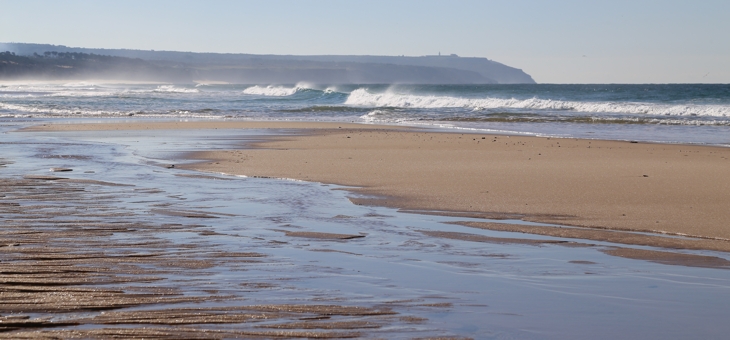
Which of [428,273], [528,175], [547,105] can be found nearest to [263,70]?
[547,105]

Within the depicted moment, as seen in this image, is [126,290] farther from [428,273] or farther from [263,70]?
[263,70]

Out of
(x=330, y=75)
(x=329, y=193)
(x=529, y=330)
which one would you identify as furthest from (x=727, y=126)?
(x=330, y=75)

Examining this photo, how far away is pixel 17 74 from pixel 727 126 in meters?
115

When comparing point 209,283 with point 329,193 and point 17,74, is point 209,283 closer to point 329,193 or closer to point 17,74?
point 329,193

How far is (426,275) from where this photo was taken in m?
4.23

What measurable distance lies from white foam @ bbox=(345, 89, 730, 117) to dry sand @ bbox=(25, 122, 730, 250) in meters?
17.3

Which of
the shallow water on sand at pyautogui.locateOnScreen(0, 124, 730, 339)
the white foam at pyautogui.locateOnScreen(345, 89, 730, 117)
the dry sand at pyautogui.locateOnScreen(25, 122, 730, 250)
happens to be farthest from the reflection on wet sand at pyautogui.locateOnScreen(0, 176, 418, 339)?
the white foam at pyautogui.locateOnScreen(345, 89, 730, 117)

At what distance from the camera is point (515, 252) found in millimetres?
4938

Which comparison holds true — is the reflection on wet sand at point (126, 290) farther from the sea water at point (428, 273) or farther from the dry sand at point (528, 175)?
the dry sand at point (528, 175)

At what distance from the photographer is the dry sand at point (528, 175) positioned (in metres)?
6.52

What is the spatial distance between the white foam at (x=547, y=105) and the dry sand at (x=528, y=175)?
1727cm

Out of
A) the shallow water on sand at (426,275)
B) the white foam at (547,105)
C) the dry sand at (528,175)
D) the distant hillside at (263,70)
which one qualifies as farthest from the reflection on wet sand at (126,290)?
the distant hillside at (263,70)

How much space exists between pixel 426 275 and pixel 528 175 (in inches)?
200

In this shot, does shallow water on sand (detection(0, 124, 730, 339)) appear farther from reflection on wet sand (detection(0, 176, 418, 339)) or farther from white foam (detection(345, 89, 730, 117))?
white foam (detection(345, 89, 730, 117))
